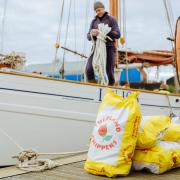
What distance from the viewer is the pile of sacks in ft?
12.1

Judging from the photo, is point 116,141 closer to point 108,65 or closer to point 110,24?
point 108,65

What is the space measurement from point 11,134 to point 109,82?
2368mm

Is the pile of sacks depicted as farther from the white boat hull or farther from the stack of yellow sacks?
the white boat hull

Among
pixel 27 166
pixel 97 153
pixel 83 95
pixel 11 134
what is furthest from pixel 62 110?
pixel 97 153

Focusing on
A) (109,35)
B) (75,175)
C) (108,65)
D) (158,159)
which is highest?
(109,35)

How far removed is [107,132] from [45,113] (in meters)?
1.63

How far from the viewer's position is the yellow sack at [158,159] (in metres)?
3.81

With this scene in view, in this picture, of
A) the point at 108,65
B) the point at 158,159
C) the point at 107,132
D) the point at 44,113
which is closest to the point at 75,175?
the point at 107,132

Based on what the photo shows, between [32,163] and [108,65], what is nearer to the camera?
[32,163]

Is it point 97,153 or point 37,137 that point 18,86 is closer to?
point 37,137

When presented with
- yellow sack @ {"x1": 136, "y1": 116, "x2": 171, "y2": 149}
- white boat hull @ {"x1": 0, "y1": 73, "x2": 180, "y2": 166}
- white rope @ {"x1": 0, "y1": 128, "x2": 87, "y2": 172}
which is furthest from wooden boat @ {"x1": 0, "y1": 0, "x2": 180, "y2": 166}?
yellow sack @ {"x1": 136, "y1": 116, "x2": 171, "y2": 149}

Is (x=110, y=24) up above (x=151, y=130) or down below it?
above

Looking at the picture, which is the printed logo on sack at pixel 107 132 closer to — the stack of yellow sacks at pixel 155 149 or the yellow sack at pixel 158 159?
the stack of yellow sacks at pixel 155 149

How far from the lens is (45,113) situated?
5.22 metres
